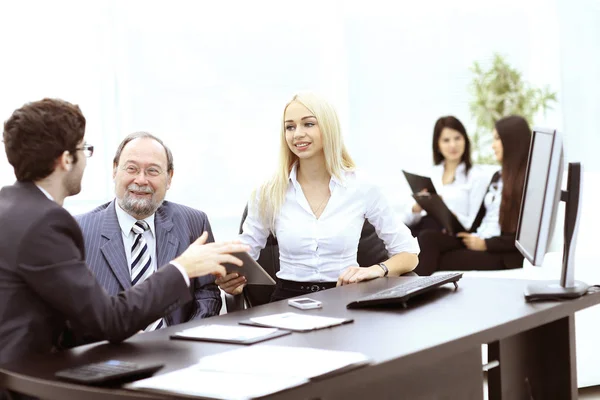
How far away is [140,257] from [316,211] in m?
0.84

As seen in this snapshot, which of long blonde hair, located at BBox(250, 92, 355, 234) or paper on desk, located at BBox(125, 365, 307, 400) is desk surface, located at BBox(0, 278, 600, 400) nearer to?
paper on desk, located at BBox(125, 365, 307, 400)

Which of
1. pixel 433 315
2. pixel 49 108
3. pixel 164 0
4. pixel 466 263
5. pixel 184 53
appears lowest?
pixel 466 263

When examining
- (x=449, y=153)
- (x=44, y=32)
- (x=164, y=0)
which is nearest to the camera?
(x=44, y=32)

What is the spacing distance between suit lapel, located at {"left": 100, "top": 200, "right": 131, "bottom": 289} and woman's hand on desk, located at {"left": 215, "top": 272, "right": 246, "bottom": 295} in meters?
0.33

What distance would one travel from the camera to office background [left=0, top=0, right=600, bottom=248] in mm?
5746

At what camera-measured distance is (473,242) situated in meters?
5.95

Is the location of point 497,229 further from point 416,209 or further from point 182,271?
point 182,271

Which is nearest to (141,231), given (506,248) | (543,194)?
(543,194)

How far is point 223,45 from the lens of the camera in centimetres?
680

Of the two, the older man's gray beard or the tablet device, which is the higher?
the older man's gray beard

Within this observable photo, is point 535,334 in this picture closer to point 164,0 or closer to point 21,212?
point 21,212

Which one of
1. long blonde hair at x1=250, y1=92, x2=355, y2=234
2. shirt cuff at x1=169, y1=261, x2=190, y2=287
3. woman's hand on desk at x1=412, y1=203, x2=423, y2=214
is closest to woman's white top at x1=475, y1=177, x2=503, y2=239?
woman's hand on desk at x1=412, y1=203, x2=423, y2=214

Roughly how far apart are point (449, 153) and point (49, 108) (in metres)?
5.22

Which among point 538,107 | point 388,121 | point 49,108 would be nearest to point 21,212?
point 49,108
